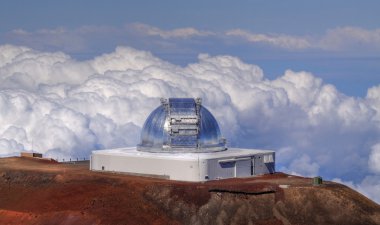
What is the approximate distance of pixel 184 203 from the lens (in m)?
94.2

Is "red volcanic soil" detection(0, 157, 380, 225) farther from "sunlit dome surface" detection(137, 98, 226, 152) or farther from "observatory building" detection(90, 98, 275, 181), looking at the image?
"sunlit dome surface" detection(137, 98, 226, 152)

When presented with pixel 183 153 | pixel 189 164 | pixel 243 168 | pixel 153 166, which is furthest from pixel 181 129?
pixel 243 168

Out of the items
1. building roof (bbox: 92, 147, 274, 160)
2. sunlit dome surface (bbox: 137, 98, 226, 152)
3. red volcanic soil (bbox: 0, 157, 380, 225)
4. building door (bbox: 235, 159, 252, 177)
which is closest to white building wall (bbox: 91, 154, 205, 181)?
building roof (bbox: 92, 147, 274, 160)

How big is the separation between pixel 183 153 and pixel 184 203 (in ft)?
49.2

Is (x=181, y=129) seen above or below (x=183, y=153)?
above

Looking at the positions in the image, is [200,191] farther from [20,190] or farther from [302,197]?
[20,190]

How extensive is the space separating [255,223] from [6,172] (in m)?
33.1

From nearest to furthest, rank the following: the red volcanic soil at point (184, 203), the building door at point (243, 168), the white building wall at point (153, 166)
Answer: the red volcanic soil at point (184, 203)
the white building wall at point (153, 166)
the building door at point (243, 168)

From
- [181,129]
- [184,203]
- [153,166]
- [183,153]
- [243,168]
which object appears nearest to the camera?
[184,203]

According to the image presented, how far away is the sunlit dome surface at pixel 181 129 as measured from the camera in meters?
109

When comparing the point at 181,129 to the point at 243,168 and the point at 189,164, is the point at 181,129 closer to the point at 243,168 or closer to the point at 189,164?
the point at 189,164

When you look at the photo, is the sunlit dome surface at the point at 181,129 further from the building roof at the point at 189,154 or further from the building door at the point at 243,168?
the building door at the point at 243,168

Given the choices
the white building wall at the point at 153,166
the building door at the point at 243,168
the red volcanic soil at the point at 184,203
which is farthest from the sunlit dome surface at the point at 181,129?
the red volcanic soil at the point at 184,203

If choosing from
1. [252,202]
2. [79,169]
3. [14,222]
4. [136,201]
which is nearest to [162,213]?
[136,201]
